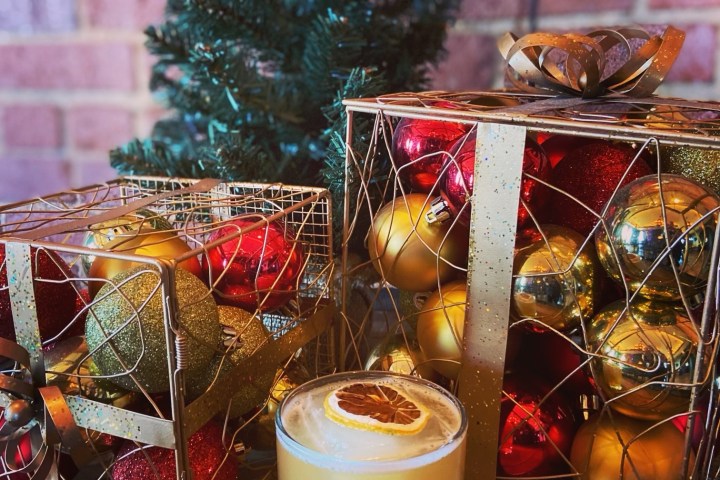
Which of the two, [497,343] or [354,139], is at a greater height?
[354,139]

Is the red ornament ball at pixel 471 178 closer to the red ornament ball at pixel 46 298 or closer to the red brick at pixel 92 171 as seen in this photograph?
the red ornament ball at pixel 46 298

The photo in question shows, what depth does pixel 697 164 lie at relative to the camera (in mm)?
474

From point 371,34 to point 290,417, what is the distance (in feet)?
1.42

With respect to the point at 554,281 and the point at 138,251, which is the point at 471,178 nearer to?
the point at 554,281

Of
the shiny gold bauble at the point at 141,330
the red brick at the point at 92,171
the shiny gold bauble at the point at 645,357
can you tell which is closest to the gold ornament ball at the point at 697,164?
the shiny gold bauble at the point at 645,357

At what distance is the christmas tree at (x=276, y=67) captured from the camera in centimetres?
67

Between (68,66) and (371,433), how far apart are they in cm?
93

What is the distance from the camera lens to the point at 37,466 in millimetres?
420

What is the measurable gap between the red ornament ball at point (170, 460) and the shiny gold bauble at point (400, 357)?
144 millimetres

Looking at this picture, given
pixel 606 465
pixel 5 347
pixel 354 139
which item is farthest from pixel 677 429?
pixel 5 347

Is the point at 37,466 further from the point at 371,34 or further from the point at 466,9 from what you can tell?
the point at 466,9

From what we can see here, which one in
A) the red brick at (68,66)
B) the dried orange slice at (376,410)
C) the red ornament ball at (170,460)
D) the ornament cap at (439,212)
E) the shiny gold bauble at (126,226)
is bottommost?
the red ornament ball at (170,460)

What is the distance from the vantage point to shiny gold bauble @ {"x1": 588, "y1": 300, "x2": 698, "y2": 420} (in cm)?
41

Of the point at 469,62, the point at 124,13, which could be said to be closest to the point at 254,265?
the point at 469,62
